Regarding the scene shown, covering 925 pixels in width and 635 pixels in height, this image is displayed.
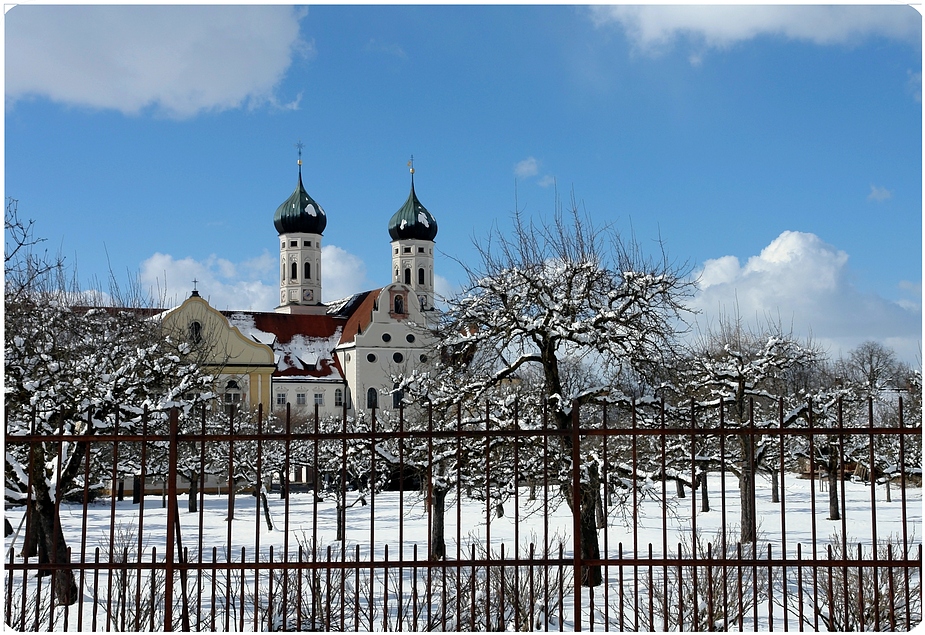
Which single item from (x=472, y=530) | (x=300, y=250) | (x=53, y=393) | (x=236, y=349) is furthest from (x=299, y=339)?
(x=53, y=393)

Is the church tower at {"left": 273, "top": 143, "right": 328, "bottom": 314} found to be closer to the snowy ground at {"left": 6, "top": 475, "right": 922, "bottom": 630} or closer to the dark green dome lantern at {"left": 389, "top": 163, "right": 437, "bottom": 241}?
the dark green dome lantern at {"left": 389, "top": 163, "right": 437, "bottom": 241}

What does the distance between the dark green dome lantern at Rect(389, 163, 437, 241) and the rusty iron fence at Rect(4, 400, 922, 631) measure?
42178 millimetres

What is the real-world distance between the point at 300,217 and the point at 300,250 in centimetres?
275

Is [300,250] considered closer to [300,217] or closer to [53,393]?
[300,217]

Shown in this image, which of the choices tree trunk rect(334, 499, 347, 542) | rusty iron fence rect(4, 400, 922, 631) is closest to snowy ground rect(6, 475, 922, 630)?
rusty iron fence rect(4, 400, 922, 631)

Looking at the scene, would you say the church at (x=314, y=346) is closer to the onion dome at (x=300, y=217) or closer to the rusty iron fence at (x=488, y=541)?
the onion dome at (x=300, y=217)

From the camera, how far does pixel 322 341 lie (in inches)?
2173

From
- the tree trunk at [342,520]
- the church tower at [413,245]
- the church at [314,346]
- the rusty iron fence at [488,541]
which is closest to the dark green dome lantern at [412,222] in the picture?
the church tower at [413,245]

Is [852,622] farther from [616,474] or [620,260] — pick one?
[620,260]

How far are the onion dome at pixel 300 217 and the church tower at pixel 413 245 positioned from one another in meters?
6.35

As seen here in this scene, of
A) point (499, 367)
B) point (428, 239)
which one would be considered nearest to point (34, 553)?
point (499, 367)

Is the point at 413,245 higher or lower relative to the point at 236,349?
higher

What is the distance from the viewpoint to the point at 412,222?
240 feet

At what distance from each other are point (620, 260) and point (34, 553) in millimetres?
10248
